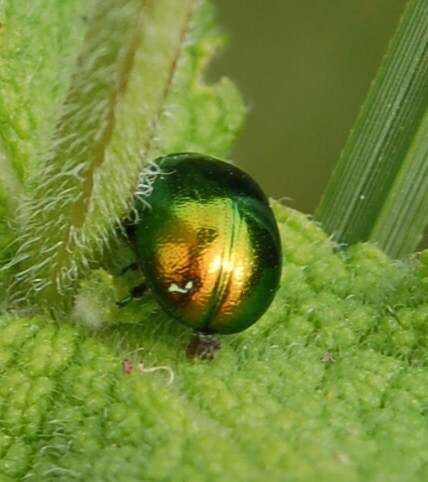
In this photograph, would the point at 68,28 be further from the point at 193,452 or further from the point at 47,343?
the point at 193,452

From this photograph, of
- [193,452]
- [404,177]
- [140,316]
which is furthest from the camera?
[404,177]

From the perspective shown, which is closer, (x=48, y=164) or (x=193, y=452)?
(x=193, y=452)

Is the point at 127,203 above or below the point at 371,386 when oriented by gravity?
above

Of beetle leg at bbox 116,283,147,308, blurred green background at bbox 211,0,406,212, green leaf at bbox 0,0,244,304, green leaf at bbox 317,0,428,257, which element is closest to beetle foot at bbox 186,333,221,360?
beetle leg at bbox 116,283,147,308

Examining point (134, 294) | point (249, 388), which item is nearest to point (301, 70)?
point (134, 294)

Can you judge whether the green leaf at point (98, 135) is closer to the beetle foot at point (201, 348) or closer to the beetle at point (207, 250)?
the beetle at point (207, 250)

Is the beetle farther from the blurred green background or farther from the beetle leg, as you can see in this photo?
the blurred green background

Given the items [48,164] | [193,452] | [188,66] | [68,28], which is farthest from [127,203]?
[188,66]

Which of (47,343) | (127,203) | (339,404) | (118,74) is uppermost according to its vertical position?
(118,74)

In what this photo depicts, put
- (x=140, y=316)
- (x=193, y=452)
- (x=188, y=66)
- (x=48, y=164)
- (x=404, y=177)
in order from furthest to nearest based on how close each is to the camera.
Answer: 1. (x=188, y=66)
2. (x=404, y=177)
3. (x=140, y=316)
4. (x=48, y=164)
5. (x=193, y=452)
